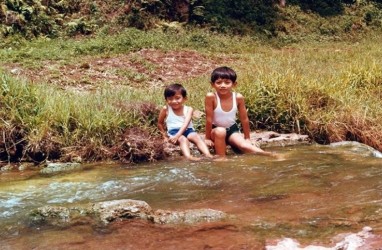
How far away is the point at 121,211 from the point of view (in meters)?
3.60

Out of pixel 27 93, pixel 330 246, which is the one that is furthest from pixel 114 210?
pixel 27 93

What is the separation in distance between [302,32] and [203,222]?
16.3 meters

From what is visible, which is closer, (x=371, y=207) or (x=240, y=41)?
(x=371, y=207)

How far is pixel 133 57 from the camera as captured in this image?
12258mm

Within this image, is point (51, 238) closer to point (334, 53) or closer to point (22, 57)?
point (22, 57)

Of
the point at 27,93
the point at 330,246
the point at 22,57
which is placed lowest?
the point at 330,246

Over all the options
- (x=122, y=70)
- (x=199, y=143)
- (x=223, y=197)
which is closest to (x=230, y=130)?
(x=199, y=143)

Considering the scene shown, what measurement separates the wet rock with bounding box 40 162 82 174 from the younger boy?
3.46ft

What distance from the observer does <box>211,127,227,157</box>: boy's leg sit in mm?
5974

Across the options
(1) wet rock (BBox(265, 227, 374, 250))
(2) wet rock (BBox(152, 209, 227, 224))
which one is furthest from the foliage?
(1) wet rock (BBox(265, 227, 374, 250))

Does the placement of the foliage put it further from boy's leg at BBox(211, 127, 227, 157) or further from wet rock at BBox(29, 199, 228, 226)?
wet rock at BBox(29, 199, 228, 226)

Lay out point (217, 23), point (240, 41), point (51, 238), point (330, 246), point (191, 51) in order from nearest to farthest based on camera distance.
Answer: point (330, 246) < point (51, 238) < point (191, 51) < point (240, 41) < point (217, 23)

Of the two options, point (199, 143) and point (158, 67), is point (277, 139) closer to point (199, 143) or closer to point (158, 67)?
point (199, 143)

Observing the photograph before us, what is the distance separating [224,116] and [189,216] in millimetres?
2720
